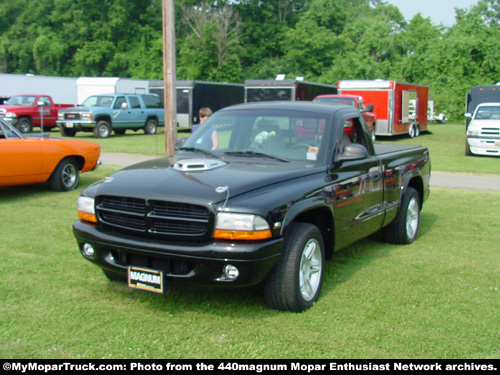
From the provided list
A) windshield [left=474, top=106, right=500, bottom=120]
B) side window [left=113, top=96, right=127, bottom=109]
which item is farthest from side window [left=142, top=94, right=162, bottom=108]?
windshield [left=474, top=106, right=500, bottom=120]

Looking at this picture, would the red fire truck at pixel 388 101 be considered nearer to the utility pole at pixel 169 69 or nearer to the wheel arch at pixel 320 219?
the utility pole at pixel 169 69

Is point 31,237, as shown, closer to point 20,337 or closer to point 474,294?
point 20,337

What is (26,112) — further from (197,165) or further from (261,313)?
(261,313)

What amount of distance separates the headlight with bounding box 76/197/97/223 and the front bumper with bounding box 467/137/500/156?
53.7 feet

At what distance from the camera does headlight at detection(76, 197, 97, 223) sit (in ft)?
15.4

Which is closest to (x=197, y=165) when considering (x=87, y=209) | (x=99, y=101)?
(x=87, y=209)

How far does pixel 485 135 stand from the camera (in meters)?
18.3

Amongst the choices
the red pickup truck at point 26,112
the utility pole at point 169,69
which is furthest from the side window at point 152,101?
the utility pole at point 169,69

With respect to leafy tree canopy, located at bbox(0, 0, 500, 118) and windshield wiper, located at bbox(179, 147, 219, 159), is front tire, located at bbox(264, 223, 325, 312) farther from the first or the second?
leafy tree canopy, located at bbox(0, 0, 500, 118)

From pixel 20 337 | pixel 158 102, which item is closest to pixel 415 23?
pixel 158 102

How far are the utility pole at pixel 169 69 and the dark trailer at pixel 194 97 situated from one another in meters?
18.9

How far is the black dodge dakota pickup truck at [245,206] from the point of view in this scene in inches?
163

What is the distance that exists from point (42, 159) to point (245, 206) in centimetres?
671

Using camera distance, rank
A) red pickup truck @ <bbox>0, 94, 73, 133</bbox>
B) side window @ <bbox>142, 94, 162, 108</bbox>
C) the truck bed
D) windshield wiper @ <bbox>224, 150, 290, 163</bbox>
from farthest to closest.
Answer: side window @ <bbox>142, 94, 162, 108</bbox> → red pickup truck @ <bbox>0, 94, 73, 133</bbox> → the truck bed → windshield wiper @ <bbox>224, 150, 290, 163</bbox>
